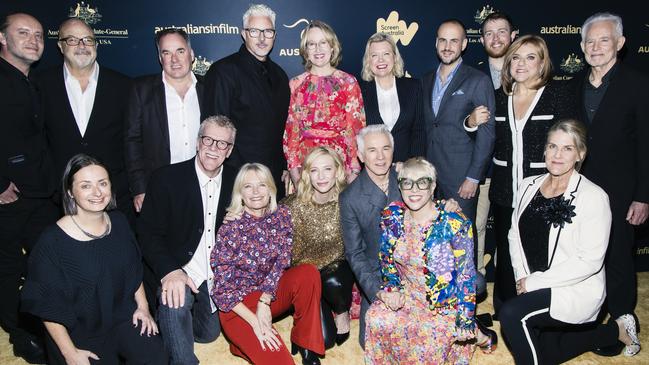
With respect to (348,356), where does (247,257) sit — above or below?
above

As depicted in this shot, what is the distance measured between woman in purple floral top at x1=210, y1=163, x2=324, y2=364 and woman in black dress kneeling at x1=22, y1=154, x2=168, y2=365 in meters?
0.44

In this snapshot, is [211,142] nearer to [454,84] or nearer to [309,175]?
[309,175]

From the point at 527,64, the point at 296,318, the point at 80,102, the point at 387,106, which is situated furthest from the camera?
the point at 387,106

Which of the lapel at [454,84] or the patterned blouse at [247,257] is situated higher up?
the lapel at [454,84]

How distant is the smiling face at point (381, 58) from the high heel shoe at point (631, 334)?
2221 millimetres

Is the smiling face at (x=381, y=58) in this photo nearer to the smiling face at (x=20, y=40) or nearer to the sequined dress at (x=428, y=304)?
the sequined dress at (x=428, y=304)

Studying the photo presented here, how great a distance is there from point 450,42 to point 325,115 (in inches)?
38.8

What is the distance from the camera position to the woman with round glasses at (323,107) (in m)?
3.48

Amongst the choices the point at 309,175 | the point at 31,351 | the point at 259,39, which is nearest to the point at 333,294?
the point at 309,175

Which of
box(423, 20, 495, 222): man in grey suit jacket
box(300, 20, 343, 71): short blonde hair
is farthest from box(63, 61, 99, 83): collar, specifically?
box(423, 20, 495, 222): man in grey suit jacket

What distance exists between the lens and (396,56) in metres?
3.53

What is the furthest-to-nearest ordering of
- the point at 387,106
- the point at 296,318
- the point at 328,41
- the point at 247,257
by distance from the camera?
the point at 387,106, the point at 328,41, the point at 296,318, the point at 247,257

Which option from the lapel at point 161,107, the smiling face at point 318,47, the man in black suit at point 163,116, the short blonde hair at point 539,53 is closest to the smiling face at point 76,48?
the man in black suit at point 163,116

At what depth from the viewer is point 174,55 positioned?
339cm
